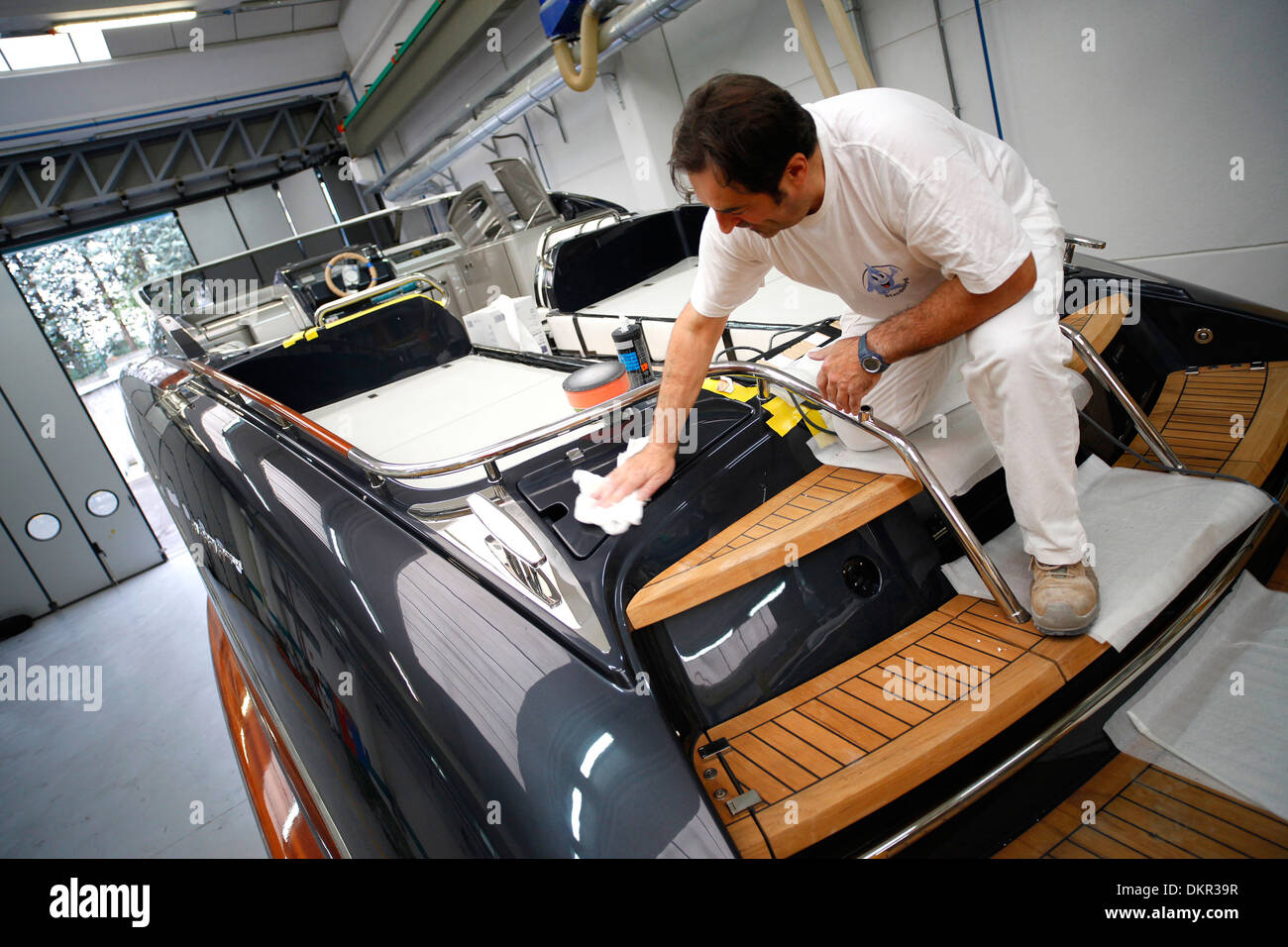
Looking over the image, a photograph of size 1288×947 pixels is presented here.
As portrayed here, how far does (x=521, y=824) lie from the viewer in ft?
2.74

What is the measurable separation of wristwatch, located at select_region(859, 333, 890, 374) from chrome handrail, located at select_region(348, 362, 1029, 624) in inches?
3.0

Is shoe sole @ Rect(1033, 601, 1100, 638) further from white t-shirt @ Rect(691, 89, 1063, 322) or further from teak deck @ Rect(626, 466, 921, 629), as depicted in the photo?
white t-shirt @ Rect(691, 89, 1063, 322)

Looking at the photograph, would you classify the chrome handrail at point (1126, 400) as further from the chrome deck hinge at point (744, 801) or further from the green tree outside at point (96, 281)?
the green tree outside at point (96, 281)

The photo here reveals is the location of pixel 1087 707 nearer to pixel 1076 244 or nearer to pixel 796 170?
pixel 796 170

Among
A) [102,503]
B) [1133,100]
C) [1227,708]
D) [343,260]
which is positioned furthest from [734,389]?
[102,503]

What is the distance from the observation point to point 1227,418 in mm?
1503

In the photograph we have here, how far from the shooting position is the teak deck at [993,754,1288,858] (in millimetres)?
890

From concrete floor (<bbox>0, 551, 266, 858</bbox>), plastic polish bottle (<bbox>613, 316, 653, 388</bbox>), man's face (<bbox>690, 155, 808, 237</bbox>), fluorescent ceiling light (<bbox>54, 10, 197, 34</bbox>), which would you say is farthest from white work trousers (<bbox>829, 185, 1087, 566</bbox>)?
fluorescent ceiling light (<bbox>54, 10, 197, 34</bbox>)

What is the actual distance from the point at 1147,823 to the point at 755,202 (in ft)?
3.51

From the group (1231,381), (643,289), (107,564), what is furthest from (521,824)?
(107,564)

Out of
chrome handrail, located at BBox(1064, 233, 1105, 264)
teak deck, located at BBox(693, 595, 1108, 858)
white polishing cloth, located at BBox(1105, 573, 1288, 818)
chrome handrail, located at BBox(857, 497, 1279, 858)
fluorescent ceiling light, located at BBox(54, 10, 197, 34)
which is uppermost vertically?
fluorescent ceiling light, located at BBox(54, 10, 197, 34)

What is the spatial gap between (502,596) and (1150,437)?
51.1 inches

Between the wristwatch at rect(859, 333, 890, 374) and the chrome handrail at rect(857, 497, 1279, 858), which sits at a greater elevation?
the wristwatch at rect(859, 333, 890, 374)

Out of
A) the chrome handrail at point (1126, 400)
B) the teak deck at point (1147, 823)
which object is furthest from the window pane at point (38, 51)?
the teak deck at point (1147, 823)
